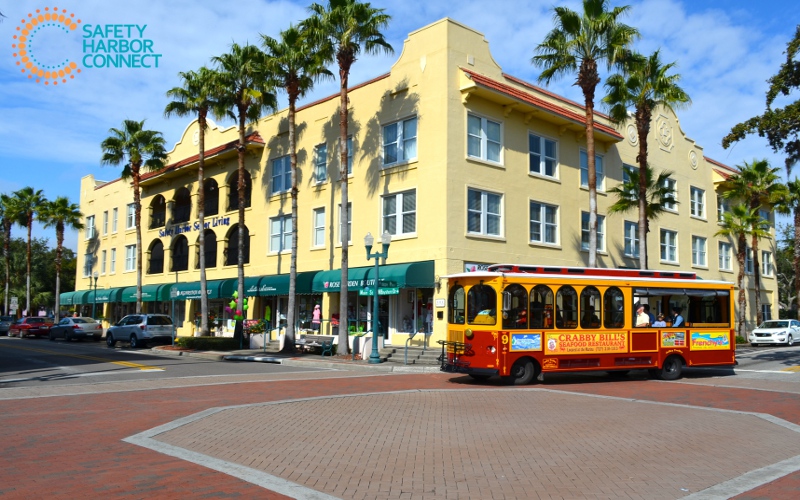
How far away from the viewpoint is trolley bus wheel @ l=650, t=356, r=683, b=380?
19.0 m

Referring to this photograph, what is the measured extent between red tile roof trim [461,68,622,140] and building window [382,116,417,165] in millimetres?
3080

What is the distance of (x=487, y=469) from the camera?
7887 millimetres

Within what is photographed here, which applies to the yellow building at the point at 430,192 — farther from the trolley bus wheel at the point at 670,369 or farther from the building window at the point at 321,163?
the trolley bus wheel at the point at 670,369

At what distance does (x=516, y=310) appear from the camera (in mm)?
16609

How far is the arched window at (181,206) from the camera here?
1679 inches

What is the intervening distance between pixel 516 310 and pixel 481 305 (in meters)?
0.87

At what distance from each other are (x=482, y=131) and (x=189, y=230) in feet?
70.9

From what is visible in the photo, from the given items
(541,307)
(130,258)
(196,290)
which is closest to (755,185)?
(541,307)

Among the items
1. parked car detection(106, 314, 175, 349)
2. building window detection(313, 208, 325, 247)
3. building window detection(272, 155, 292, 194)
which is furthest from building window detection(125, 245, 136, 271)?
building window detection(313, 208, 325, 247)

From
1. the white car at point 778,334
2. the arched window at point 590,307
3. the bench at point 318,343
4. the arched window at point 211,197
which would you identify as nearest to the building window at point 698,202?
the white car at point 778,334

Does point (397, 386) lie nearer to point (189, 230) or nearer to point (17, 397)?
point (17, 397)

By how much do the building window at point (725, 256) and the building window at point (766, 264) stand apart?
5.47 metres

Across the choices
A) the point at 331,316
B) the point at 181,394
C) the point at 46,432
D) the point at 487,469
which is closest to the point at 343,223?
the point at 331,316

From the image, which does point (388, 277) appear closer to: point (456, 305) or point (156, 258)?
point (456, 305)
